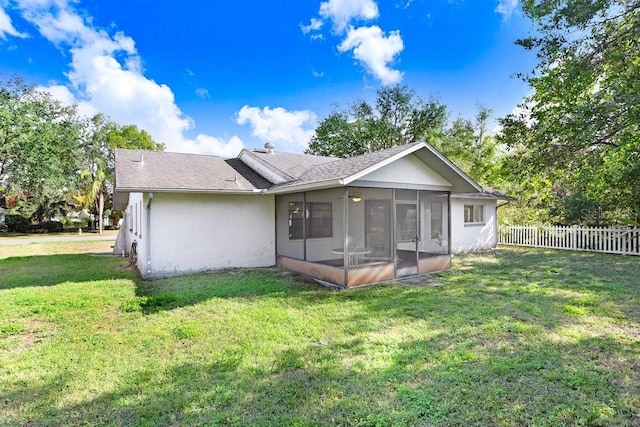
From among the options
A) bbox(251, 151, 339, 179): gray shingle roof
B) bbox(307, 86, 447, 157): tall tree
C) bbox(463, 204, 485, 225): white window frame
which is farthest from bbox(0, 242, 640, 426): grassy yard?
bbox(307, 86, 447, 157): tall tree

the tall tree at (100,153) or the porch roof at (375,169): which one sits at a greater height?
the tall tree at (100,153)

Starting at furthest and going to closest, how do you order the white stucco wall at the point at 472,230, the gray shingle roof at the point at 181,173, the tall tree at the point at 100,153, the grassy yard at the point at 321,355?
the tall tree at the point at 100,153 < the white stucco wall at the point at 472,230 < the gray shingle roof at the point at 181,173 < the grassy yard at the point at 321,355

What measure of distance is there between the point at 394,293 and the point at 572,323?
10.5ft

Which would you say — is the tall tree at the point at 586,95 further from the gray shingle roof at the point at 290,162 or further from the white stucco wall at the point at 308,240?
the gray shingle roof at the point at 290,162

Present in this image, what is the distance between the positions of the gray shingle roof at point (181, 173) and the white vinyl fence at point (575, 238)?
502 inches

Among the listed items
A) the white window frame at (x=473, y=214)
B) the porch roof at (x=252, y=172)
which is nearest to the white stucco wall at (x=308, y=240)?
the porch roof at (x=252, y=172)

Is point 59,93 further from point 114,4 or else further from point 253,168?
point 253,168

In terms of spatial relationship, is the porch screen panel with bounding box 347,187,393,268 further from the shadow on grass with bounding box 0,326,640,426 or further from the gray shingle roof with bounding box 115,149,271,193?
the shadow on grass with bounding box 0,326,640,426

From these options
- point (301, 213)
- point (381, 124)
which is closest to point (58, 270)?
point (301, 213)

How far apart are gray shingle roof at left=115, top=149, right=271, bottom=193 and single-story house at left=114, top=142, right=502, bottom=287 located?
31 mm

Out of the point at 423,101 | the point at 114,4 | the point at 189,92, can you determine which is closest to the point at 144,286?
the point at 114,4

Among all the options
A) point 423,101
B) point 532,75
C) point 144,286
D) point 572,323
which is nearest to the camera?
point 572,323

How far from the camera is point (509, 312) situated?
5.97m

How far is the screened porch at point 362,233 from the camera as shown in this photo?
8508mm
